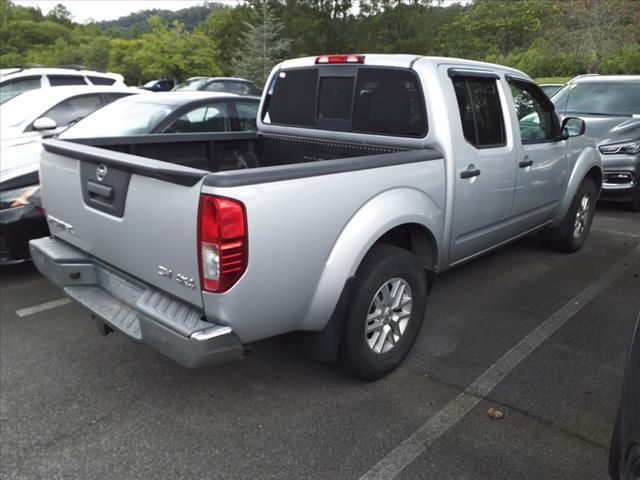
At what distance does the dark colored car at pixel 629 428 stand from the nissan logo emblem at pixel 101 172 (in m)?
2.45

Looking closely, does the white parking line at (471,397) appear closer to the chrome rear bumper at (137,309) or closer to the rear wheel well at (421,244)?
the rear wheel well at (421,244)

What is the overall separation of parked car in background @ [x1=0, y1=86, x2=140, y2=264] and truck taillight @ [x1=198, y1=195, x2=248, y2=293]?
285 cm

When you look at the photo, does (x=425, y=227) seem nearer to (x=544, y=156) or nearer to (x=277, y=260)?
(x=277, y=260)

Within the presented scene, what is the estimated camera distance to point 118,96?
7.40 meters

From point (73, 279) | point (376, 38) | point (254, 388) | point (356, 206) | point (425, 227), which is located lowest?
point (254, 388)

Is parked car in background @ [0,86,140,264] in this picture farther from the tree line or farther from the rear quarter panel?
the tree line

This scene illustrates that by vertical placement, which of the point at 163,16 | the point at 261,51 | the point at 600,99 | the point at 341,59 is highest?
the point at 163,16

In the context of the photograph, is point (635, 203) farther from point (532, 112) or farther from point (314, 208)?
point (314, 208)

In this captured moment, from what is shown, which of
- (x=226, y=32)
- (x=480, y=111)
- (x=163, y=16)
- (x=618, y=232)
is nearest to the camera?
(x=480, y=111)

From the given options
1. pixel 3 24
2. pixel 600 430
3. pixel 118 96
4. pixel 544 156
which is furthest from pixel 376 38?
pixel 3 24

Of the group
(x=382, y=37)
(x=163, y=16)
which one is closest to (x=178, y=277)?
(x=382, y=37)

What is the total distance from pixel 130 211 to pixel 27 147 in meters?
3.30

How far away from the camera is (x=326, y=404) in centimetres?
289

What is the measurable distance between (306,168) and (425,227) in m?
1.08
